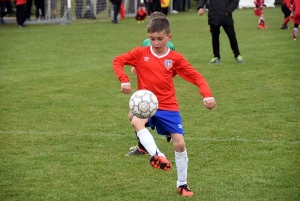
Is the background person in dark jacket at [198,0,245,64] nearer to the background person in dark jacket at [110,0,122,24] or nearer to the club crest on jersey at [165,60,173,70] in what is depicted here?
the club crest on jersey at [165,60,173,70]

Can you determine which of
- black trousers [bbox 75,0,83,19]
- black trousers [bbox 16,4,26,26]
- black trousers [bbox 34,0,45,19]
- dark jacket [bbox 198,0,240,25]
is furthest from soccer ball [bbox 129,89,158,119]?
black trousers [bbox 75,0,83,19]

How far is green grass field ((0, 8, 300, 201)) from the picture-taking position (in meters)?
6.95

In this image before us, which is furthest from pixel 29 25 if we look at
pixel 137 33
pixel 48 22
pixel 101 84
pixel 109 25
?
pixel 101 84

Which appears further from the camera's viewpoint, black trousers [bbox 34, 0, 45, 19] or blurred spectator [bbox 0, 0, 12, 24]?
black trousers [bbox 34, 0, 45, 19]

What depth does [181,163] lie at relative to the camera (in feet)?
21.5

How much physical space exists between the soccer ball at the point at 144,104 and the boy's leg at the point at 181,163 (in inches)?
13.9

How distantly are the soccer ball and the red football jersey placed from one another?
24 cm

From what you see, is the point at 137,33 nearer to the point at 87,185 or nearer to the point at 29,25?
the point at 29,25

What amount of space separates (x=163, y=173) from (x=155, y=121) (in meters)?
0.93

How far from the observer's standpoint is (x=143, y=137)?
6.61 meters

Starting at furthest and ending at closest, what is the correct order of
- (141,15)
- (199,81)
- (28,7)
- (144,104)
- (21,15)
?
(28,7) → (141,15) → (21,15) → (199,81) → (144,104)

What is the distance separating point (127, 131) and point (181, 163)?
3314mm

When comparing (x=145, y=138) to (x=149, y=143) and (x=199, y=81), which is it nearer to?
(x=149, y=143)

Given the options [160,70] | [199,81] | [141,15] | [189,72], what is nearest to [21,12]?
[141,15]
